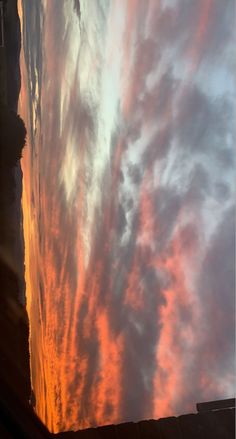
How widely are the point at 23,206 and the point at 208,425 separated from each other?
18.6ft

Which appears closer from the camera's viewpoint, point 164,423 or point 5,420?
point 5,420

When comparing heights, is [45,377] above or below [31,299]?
below

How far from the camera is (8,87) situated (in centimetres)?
→ 803

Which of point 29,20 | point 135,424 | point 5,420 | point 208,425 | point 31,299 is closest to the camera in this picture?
point 5,420

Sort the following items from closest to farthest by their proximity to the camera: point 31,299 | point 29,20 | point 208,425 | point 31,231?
point 208,425, point 29,20, point 31,299, point 31,231

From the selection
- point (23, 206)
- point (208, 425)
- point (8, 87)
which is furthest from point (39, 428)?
point (8, 87)

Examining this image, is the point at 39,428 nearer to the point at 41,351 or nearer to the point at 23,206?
the point at 41,351

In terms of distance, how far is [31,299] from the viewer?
765 centimetres

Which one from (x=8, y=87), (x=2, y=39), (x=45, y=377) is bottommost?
(x=45, y=377)

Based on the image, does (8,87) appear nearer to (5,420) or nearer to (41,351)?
(41,351)

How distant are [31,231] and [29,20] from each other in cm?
371

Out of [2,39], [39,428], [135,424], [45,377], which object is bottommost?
[45,377]

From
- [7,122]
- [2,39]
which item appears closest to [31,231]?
[7,122]

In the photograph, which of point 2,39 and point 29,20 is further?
point 2,39
